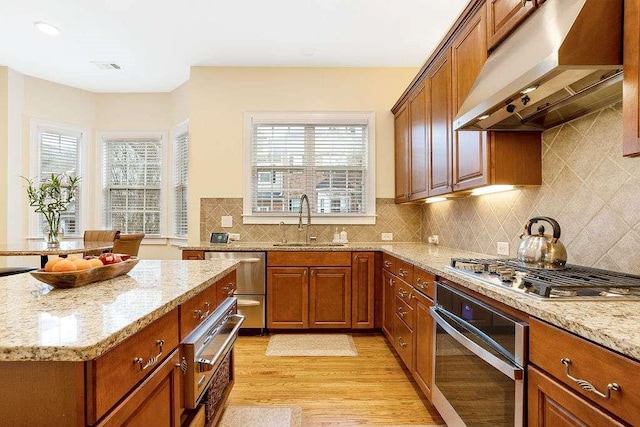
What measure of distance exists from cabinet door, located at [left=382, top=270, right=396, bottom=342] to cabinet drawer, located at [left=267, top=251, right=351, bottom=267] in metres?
0.46

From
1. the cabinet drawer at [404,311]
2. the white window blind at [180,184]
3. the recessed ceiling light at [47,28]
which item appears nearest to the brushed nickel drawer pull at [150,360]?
the cabinet drawer at [404,311]

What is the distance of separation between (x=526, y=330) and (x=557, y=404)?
8.8 inches

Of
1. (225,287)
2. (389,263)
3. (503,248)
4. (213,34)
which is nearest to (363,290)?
(389,263)

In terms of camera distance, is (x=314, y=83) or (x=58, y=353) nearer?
(x=58, y=353)

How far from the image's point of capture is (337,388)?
8.07ft

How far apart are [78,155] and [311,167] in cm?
334

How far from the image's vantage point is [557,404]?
3.44 feet

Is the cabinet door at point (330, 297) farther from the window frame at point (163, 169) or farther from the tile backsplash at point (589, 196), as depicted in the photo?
the window frame at point (163, 169)

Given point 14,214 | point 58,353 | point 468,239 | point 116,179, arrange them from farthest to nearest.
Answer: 1. point 116,179
2. point 14,214
3. point 468,239
4. point 58,353

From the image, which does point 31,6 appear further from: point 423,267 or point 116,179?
point 423,267

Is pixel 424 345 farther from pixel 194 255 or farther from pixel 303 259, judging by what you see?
pixel 194 255

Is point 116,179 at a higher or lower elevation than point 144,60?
lower

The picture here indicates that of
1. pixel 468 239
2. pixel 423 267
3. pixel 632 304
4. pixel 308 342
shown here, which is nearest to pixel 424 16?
pixel 468 239

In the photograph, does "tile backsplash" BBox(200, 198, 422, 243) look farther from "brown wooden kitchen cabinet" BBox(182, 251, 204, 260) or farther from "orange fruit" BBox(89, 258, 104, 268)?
"orange fruit" BBox(89, 258, 104, 268)
